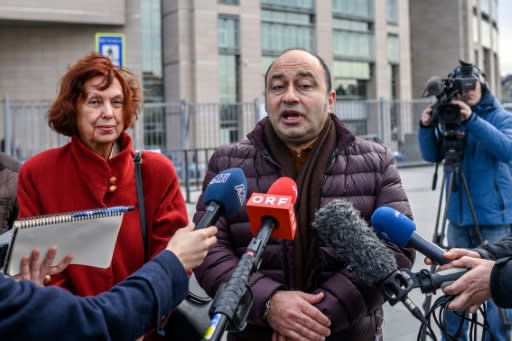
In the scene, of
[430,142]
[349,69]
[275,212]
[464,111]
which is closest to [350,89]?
[349,69]

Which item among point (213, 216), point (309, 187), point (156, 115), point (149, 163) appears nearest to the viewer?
point (213, 216)

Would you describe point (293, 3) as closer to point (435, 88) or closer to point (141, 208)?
point (435, 88)

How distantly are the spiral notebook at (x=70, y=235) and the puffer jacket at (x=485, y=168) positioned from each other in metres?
2.68

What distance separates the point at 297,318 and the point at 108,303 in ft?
2.80

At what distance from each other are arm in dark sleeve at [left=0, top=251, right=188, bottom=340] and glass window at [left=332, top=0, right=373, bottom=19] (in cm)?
3391

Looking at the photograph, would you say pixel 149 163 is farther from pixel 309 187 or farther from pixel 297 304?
pixel 297 304

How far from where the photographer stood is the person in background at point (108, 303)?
132 cm

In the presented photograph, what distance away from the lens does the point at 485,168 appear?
383 centimetres

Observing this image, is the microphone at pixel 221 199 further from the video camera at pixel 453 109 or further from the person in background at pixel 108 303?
the video camera at pixel 453 109

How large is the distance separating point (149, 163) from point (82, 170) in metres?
0.28

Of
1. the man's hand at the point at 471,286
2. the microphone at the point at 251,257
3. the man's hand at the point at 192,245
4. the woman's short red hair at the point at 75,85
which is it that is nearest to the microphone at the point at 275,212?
the microphone at the point at 251,257

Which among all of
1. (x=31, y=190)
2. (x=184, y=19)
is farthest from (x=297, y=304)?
(x=184, y=19)

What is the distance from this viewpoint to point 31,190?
2.40 metres

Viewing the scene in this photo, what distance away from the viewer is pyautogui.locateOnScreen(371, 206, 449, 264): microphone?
66.6 inches
